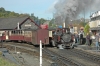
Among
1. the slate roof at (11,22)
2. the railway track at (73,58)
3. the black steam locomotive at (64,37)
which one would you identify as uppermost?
the slate roof at (11,22)

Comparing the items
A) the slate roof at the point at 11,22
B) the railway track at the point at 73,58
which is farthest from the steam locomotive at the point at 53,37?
the slate roof at the point at 11,22

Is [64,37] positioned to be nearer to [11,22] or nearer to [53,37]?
[53,37]

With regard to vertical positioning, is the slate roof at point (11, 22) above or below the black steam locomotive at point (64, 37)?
above

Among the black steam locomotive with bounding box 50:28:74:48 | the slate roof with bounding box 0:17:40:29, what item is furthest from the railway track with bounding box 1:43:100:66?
the slate roof with bounding box 0:17:40:29

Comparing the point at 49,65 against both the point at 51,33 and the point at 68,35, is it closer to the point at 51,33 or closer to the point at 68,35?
the point at 68,35

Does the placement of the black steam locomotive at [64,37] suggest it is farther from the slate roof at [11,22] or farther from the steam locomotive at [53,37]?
the slate roof at [11,22]

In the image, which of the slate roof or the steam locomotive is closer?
the steam locomotive

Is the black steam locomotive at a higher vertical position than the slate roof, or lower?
lower

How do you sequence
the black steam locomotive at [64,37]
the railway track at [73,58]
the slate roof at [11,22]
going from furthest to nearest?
the slate roof at [11,22] < the black steam locomotive at [64,37] < the railway track at [73,58]

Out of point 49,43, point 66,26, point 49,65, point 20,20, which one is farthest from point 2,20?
point 49,65

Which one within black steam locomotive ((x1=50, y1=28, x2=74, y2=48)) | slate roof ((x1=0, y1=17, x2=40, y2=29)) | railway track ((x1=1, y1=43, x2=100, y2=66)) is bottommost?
railway track ((x1=1, y1=43, x2=100, y2=66))

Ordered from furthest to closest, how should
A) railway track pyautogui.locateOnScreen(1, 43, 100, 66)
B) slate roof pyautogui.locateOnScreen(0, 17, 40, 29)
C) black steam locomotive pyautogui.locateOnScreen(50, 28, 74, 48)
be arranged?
slate roof pyautogui.locateOnScreen(0, 17, 40, 29), black steam locomotive pyautogui.locateOnScreen(50, 28, 74, 48), railway track pyautogui.locateOnScreen(1, 43, 100, 66)

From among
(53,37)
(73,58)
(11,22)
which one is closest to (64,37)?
(53,37)

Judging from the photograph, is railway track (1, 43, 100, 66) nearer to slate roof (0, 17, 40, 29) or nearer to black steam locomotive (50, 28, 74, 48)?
black steam locomotive (50, 28, 74, 48)
